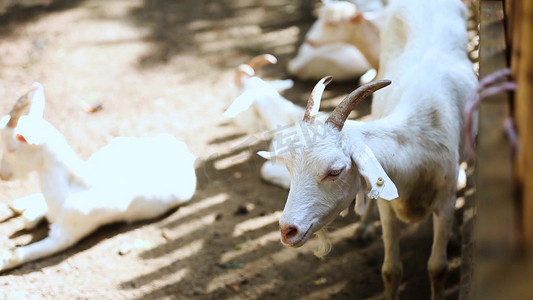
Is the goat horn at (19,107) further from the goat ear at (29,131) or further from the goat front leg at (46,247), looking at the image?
the goat front leg at (46,247)

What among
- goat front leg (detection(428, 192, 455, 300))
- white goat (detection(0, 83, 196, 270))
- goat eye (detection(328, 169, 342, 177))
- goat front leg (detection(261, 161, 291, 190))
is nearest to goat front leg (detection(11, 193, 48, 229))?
white goat (detection(0, 83, 196, 270))

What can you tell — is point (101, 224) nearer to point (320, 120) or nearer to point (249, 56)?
point (320, 120)

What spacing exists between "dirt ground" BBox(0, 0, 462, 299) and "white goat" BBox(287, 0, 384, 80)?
155mm

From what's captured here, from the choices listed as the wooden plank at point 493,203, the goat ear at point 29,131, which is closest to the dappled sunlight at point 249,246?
the goat ear at point 29,131

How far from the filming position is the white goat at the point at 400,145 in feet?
10.1

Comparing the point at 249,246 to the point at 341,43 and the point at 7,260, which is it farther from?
the point at 341,43

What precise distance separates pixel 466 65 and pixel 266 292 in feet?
6.02

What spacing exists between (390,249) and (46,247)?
227 cm

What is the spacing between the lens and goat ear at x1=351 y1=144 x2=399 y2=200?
9.74 ft

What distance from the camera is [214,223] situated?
497 centimetres

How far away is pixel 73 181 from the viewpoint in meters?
4.76

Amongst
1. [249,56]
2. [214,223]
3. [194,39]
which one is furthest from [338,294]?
[194,39]

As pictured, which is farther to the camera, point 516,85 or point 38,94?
point 38,94

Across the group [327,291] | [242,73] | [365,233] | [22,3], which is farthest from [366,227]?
[22,3]
